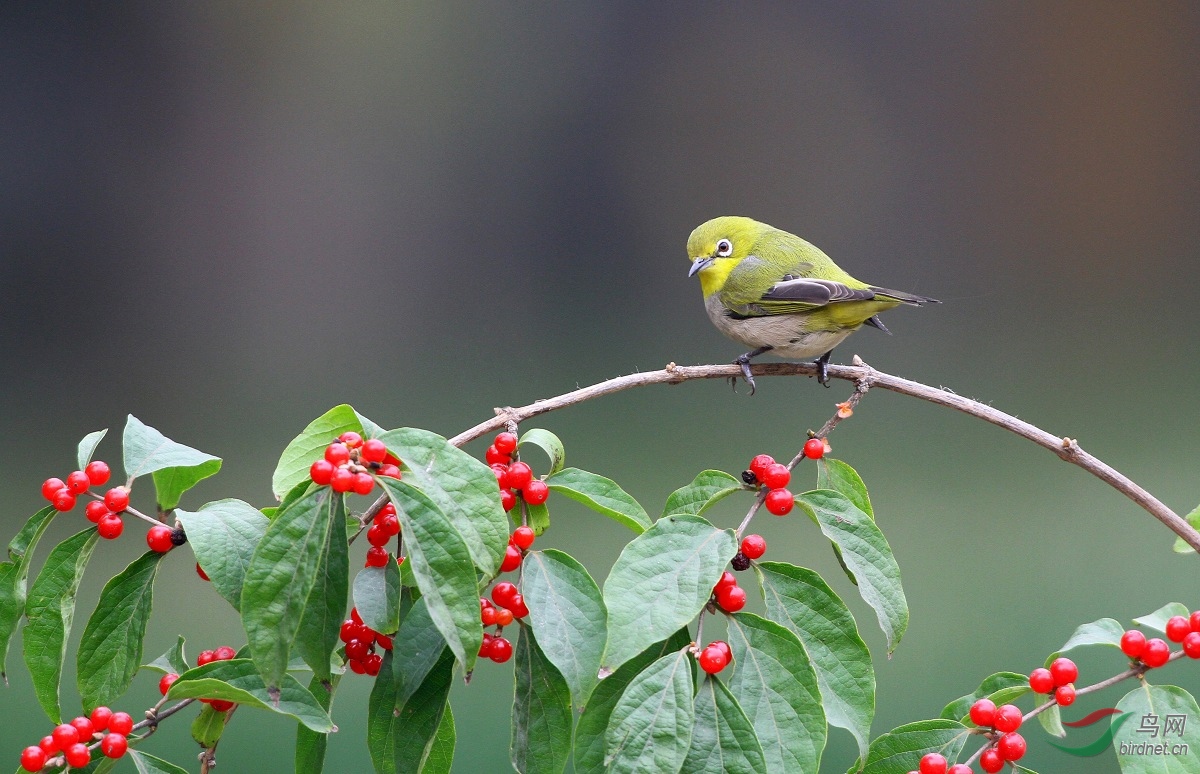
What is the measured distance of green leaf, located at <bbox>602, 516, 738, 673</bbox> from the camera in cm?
63

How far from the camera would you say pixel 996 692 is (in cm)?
79

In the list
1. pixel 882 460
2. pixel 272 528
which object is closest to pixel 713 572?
pixel 272 528

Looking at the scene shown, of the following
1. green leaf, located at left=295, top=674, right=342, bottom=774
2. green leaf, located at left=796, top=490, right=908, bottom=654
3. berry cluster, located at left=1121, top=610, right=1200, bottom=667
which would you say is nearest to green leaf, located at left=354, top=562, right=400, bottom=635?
green leaf, located at left=295, top=674, right=342, bottom=774

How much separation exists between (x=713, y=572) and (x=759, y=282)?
97cm

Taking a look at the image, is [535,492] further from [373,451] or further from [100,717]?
[100,717]

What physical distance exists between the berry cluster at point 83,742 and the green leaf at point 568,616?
0.32 meters

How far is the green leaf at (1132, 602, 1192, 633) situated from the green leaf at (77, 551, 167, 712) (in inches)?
30.1

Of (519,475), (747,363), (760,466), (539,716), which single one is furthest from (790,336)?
(539,716)

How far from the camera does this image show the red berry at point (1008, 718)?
2.48 ft

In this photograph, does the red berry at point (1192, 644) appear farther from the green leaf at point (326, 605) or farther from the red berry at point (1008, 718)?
the green leaf at point (326, 605)

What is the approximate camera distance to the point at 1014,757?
2.45 ft

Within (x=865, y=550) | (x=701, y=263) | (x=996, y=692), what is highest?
(x=701, y=263)

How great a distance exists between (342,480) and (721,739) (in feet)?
0.97

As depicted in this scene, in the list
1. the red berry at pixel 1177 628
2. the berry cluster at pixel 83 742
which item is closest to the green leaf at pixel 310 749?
the berry cluster at pixel 83 742
